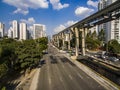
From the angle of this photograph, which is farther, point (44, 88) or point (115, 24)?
point (115, 24)

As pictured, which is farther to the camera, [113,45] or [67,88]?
[113,45]

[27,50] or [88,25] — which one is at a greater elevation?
[88,25]

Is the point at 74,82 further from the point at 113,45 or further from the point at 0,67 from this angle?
the point at 113,45

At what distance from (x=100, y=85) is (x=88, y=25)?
37975mm

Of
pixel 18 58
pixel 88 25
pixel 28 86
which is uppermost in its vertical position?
pixel 88 25

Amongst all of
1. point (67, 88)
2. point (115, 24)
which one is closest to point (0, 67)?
point (67, 88)

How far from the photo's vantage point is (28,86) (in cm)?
3369

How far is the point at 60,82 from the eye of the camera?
36.1 meters

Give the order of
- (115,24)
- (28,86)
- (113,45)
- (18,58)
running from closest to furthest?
(28,86) < (18,58) < (113,45) < (115,24)

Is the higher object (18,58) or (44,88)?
(18,58)

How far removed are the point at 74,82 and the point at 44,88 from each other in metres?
6.36

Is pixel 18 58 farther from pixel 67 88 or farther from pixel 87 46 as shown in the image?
pixel 87 46

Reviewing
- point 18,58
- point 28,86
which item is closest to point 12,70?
point 18,58

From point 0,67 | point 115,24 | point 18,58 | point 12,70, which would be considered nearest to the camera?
point 0,67
